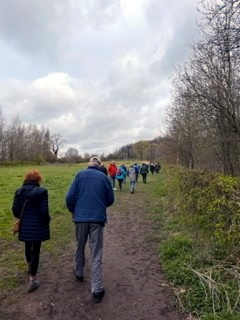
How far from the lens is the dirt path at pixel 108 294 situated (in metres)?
4.40

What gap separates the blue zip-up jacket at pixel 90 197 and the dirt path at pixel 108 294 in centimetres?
113

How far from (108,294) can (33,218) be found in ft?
5.43

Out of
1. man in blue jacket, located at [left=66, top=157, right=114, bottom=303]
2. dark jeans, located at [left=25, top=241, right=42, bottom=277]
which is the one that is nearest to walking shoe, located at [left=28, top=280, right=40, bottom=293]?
dark jeans, located at [left=25, top=241, right=42, bottom=277]

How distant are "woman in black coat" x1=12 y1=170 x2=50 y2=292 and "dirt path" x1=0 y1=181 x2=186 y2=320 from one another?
17.5 inches

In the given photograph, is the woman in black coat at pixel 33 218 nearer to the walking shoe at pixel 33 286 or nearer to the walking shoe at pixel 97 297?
the walking shoe at pixel 33 286

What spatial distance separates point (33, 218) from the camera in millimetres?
5289

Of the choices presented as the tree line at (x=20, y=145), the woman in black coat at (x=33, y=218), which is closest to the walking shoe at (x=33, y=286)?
the woman in black coat at (x=33, y=218)

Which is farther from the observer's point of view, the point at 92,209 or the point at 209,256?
the point at 209,256

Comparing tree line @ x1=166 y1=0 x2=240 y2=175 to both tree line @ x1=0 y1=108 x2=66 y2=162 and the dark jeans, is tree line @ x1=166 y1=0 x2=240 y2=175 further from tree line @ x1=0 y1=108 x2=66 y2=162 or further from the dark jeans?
tree line @ x1=0 y1=108 x2=66 y2=162

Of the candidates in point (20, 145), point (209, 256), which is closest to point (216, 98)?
point (209, 256)

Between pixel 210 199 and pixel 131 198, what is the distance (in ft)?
38.2

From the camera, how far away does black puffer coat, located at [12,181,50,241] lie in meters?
5.24

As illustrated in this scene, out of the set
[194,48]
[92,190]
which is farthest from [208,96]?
[92,190]

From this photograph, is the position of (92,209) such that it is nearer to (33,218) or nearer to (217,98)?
(33,218)
